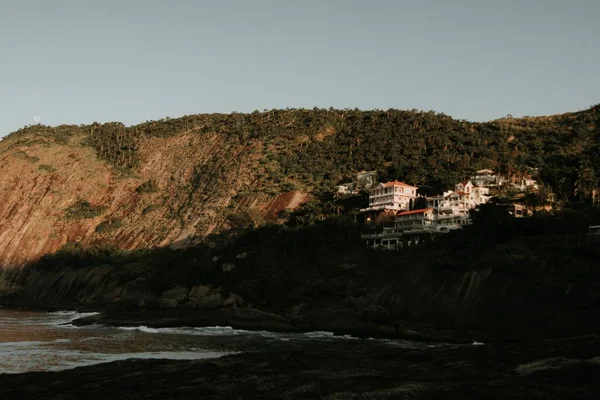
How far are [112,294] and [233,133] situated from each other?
5766 centimetres

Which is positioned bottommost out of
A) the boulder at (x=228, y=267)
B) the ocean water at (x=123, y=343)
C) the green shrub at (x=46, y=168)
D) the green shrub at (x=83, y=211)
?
the ocean water at (x=123, y=343)

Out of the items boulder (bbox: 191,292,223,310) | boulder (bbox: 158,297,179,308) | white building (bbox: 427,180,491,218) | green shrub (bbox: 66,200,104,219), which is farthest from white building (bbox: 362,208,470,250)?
green shrub (bbox: 66,200,104,219)

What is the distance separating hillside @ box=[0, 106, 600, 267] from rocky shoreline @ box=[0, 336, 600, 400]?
60.8 meters

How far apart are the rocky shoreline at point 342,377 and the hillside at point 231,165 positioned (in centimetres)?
6080

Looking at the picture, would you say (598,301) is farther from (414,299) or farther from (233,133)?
(233,133)

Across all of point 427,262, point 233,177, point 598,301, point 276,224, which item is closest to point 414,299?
point 427,262

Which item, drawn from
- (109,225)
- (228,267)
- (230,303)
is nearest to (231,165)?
(109,225)

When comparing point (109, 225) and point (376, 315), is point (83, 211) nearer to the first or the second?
point (109, 225)

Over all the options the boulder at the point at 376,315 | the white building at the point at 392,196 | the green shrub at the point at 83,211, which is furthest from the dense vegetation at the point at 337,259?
the green shrub at the point at 83,211

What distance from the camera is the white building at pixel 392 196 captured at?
91875 millimetres

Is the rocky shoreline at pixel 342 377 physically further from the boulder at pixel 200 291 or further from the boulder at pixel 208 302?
the boulder at pixel 200 291

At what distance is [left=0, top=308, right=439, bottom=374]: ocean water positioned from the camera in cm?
4128

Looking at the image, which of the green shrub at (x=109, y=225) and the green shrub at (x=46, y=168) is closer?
the green shrub at (x=109, y=225)

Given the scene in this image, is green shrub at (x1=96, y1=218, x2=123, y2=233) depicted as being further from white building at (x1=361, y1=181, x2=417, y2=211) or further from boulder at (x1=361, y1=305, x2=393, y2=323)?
boulder at (x1=361, y1=305, x2=393, y2=323)
